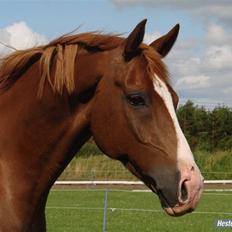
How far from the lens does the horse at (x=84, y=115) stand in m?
3.21

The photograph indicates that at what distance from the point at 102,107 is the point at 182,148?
0.53 metres

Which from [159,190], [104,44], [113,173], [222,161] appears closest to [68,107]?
[104,44]

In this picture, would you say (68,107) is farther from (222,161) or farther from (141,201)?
(222,161)

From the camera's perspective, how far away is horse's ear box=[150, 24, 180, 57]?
360cm

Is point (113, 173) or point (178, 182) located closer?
point (178, 182)

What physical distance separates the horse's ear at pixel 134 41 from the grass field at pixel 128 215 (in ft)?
35.7

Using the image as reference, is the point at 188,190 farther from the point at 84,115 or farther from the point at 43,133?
the point at 43,133

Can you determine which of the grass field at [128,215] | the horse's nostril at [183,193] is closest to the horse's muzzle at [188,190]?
the horse's nostril at [183,193]

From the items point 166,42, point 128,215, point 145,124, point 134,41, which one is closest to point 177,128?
point 145,124

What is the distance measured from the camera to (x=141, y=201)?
74.3 ft

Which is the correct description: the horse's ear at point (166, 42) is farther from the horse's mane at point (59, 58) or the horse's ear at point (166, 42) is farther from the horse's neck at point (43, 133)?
the horse's neck at point (43, 133)

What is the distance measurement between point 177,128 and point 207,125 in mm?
37333

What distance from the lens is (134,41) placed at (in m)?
3.32

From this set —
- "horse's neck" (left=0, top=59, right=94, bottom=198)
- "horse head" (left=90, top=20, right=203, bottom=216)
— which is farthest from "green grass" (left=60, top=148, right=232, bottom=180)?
"horse head" (left=90, top=20, right=203, bottom=216)
